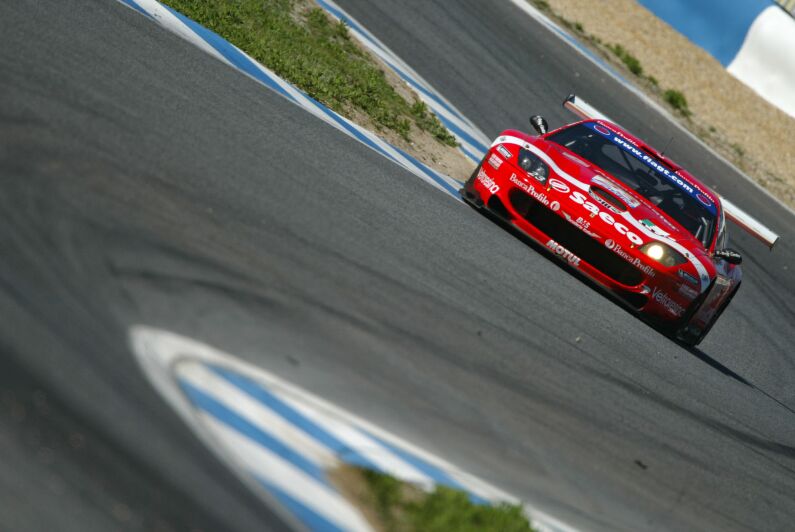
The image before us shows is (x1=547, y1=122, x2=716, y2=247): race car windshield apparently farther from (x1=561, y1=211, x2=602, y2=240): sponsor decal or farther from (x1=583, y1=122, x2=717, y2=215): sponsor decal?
(x1=561, y1=211, x2=602, y2=240): sponsor decal

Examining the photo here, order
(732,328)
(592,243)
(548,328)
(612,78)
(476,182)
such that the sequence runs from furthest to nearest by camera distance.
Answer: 1. (612,78)
2. (732,328)
3. (476,182)
4. (592,243)
5. (548,328)

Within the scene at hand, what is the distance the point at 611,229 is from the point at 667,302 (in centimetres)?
63

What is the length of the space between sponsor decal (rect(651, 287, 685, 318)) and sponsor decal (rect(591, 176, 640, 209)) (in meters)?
0.64

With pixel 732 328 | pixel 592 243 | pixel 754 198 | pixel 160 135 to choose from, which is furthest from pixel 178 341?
pixel 754 198

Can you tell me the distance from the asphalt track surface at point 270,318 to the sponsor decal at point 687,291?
1.45 feet

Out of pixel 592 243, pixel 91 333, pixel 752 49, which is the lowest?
pixel 91 333

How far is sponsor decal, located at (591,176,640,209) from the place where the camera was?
25.4 ft

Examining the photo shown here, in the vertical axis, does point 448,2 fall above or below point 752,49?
below

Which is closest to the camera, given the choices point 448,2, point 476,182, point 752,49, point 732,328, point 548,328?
point 548,328

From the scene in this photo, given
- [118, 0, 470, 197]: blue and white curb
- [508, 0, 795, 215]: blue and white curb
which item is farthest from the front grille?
[508, 0, 795, 215]: blue and white curb

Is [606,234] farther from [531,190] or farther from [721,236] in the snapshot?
[721,236]

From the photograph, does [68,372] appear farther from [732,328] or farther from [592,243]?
[732,328]

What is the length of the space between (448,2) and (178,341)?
1226 centimetres

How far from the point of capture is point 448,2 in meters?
15.4
